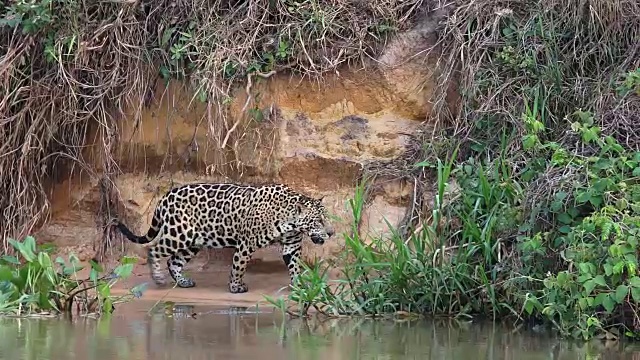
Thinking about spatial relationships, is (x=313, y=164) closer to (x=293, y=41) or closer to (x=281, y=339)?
(x=293, y=41)

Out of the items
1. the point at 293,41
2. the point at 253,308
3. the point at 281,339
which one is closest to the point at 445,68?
the point at 293,41

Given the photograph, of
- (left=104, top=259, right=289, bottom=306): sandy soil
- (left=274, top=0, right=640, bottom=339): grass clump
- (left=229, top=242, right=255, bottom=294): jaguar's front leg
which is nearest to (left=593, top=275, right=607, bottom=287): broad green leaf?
(left=274, top=0, right=640, bottom=339): grass clump

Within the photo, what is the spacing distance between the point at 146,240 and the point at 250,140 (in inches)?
43.4

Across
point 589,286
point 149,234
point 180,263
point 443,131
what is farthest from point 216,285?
point 589,286

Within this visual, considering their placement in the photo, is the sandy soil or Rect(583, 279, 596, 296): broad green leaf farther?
the sandy soil

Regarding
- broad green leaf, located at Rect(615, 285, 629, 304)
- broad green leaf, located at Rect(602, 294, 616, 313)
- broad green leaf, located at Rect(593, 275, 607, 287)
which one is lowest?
broad green leaf, located at Rect(602, 294, 616, 313)

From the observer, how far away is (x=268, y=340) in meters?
6.62

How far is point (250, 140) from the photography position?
361 inches

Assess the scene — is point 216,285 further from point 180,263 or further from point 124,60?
point 124,60

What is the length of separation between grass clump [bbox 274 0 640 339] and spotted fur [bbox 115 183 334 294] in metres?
0.55

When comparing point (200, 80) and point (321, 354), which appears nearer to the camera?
point (321, 354)

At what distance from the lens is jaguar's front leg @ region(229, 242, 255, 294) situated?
28.5 ft

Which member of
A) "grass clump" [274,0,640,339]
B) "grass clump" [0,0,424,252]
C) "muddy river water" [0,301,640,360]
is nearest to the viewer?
"muddy river water" [0,301,640,360]

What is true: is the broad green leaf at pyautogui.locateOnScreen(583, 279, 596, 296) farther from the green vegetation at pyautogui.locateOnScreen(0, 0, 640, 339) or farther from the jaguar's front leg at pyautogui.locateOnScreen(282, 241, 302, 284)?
the jaguar's front leg at pyautogui.locateOnScreen(282, 241, 302, 284)
